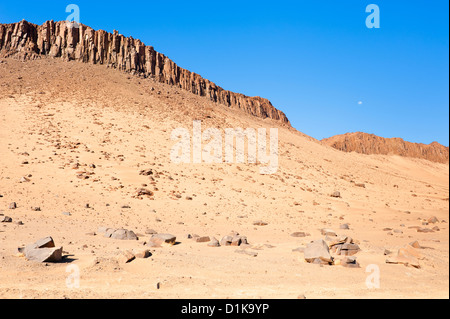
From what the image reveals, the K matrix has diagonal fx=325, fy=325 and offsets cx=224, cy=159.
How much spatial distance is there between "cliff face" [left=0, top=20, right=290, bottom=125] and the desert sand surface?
7.24 feet

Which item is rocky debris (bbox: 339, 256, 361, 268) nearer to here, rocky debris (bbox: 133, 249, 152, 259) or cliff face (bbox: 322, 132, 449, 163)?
rocky debris (bbox: 133, 249, 152, 259)

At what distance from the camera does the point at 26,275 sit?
18.3 feet

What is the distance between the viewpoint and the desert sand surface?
5.48 meters

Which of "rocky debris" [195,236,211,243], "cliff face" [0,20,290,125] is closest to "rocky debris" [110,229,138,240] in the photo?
"rocky debris" [195,236,211,243]

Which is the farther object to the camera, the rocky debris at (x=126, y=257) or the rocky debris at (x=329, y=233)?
the rocky debris at (x=329, y=233)

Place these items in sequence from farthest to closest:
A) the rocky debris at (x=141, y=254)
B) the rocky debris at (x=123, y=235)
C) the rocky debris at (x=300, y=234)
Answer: the rocky debris at (x=300, y=234), the rocky debris at (x=123, y=235), the rocky debris at (x=141, y=254)

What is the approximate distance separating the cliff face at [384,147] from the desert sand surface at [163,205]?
58130mm

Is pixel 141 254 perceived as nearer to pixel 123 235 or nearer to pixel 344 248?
pixel 123 235

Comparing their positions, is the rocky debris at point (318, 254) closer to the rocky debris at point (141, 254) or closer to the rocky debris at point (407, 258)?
the rocky debris at point (407, 258)

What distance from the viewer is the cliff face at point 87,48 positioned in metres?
34.3

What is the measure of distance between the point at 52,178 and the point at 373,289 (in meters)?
14.5

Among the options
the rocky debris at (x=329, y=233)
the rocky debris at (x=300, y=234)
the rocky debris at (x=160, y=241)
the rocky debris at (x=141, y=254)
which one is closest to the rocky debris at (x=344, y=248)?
the rocky debris at (x=329, y=233)
